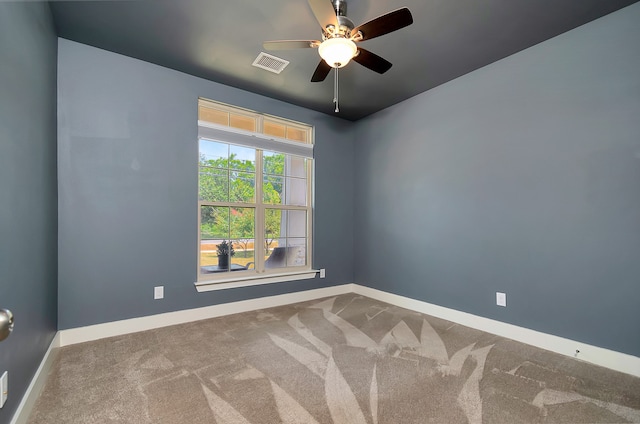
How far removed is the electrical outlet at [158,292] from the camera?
291 centimetres

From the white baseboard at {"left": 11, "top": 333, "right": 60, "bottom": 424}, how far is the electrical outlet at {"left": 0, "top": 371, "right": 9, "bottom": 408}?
24cm

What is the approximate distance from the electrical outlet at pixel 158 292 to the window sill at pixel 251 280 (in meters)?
0.32

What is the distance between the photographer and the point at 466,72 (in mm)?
3064

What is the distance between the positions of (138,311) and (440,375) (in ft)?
8.99

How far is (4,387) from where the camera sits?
126cm

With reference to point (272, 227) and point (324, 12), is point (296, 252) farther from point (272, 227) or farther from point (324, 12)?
point (324, 12)

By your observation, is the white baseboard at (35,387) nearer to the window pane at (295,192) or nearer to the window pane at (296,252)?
the window pane at (296,252)

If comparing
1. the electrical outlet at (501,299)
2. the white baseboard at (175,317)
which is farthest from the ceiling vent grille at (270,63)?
the electrical outlet at (501,299)

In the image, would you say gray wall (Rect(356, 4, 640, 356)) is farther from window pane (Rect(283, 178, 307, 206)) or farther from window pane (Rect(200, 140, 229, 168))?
window pane (Rect(200, 140, 229, 168))

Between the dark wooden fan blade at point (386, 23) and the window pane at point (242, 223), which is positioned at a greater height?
the dark wooden fan blade at point (386, 23)

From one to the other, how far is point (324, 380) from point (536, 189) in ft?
7.93

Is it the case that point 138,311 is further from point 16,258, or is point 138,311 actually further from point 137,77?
point 137,77

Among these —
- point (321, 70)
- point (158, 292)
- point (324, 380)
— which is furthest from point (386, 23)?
point (158, 292)

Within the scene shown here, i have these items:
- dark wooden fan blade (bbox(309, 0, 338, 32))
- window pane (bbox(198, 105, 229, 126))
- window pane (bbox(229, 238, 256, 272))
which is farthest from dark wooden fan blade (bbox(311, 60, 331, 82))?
window pane (bbox(229, 238, 256, 272))
